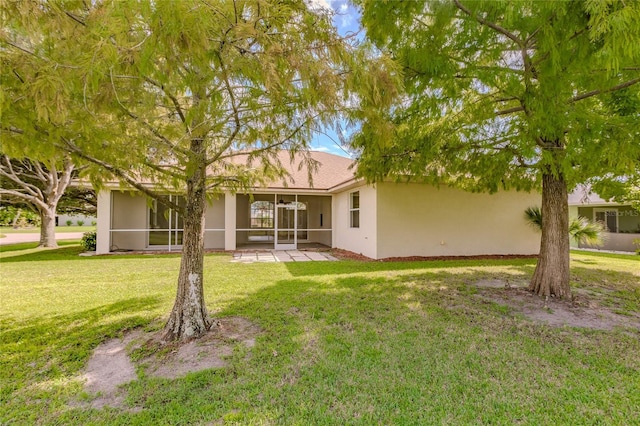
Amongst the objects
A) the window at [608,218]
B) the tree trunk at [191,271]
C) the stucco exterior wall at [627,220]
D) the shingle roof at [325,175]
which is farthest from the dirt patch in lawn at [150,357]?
the window at [608,218]

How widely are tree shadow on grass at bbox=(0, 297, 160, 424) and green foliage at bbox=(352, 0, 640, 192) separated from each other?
424 centimetres

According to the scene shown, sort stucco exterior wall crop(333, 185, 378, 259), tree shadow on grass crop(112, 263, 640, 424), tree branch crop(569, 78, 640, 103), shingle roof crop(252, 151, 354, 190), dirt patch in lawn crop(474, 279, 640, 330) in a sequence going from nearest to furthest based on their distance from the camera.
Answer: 1. tree shadow on grass crop(112, 263, 640, 424)
2. tree branch crop(569, 78, 640, 103)
3. dirt patch in lawn crop(474, 279, 640, 330)
4. stucco exterior wall crop(333, 185, 378, 259)
5. shingle roof crop(252, 151, 354, 190)

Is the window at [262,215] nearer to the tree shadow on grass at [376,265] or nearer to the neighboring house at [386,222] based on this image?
the neighboring house at [386,222]

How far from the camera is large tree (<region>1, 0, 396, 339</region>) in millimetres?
2162

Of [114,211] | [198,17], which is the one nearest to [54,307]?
[198,17]

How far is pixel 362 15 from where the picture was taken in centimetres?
381

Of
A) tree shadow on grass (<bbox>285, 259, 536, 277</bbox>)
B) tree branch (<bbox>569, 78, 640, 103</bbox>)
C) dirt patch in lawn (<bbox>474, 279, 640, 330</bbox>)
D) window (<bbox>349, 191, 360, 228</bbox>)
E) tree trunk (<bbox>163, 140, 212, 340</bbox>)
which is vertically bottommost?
dirt patch in lawn (<bbox>474, 279, 640, 330</bbox>)

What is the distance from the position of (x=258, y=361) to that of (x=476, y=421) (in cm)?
227

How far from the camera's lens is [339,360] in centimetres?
355

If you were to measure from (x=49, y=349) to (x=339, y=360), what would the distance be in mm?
3699

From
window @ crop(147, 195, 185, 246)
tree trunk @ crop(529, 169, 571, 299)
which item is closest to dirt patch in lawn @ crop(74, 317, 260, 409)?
tree trunk @ crop(529, 169, 571, 299)

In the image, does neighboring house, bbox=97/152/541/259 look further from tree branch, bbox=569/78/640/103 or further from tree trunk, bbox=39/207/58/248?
tree branch, bbox=569/78/640/103

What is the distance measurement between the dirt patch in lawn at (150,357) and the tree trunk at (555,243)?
19.1ft

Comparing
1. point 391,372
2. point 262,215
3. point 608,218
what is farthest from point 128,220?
point 608,218
